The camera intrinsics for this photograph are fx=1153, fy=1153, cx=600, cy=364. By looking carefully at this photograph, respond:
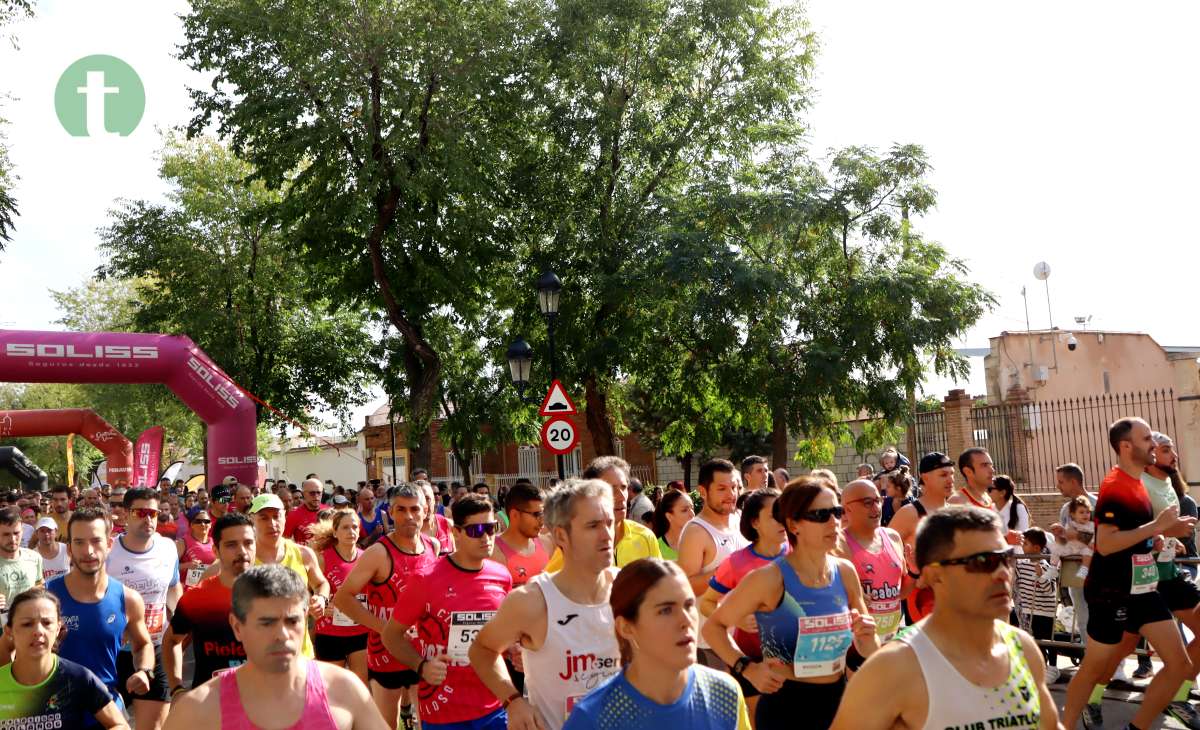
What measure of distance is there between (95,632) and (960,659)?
5163mm

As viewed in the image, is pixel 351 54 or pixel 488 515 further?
pixel 351 54

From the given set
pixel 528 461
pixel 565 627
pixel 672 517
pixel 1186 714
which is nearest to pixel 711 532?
pixel 672 517

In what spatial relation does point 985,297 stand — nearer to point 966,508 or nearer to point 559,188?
point 559,188

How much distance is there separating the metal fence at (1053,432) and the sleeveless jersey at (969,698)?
16.4 metres

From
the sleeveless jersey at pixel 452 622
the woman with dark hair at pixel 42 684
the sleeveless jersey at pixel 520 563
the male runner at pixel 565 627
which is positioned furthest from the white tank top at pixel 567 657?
the sleeveless jersey at pixel 520 563

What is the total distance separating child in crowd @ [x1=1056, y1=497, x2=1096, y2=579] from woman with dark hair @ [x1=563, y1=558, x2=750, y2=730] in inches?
301

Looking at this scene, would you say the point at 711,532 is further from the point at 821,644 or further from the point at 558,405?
the point at 558,405

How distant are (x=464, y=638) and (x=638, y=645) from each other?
8.20ft

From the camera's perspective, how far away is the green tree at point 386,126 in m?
22.2

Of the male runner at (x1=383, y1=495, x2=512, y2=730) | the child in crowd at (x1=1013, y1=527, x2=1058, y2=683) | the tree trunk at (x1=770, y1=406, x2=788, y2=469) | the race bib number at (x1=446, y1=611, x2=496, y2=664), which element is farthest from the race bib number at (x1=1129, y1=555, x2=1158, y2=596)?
the tree trunk at (x1=770, y1=406, x2=788, y2=469)

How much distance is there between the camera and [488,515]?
602cm

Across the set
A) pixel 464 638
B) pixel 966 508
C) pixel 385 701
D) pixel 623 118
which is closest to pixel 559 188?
pixel 623 118

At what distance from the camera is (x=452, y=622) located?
5.80 metres

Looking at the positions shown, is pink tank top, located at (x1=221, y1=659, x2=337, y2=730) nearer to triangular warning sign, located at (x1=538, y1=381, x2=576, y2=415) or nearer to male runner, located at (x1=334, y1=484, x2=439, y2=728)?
male runner, located at (x1=334, y1=484, x2=439, y2=728)
